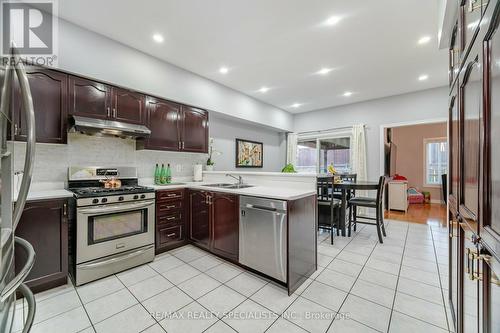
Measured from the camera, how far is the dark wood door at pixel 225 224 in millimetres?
2441

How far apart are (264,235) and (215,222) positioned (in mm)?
815

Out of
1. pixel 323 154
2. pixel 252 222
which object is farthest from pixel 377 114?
pixel 252 222

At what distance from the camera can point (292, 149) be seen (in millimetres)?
6527

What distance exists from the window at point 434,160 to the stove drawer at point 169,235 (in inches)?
319

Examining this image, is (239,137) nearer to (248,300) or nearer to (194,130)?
A: (194,130)

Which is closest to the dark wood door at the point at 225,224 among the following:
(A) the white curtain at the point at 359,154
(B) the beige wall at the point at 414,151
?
(A) the white curtain at the point at 359,154

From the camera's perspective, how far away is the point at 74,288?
6.84 feet

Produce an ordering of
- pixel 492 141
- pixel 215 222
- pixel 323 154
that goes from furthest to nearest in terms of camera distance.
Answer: pixel 323 154, pixel 215 222, pixel 492 141

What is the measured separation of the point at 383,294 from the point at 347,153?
4.24 meters

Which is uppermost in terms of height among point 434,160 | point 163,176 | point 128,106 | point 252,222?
point 128,106

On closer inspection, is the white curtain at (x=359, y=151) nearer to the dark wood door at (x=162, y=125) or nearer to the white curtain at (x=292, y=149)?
the white curtain at (x=292, y=149)

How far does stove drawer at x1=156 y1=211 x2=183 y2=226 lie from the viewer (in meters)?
2.84

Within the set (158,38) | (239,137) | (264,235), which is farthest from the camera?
(239,137)

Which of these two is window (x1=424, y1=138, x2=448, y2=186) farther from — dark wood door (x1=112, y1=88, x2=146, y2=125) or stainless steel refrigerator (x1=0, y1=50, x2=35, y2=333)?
stainless steel refrigerator (x1=0, y1=50, x2=35, y2=333)
